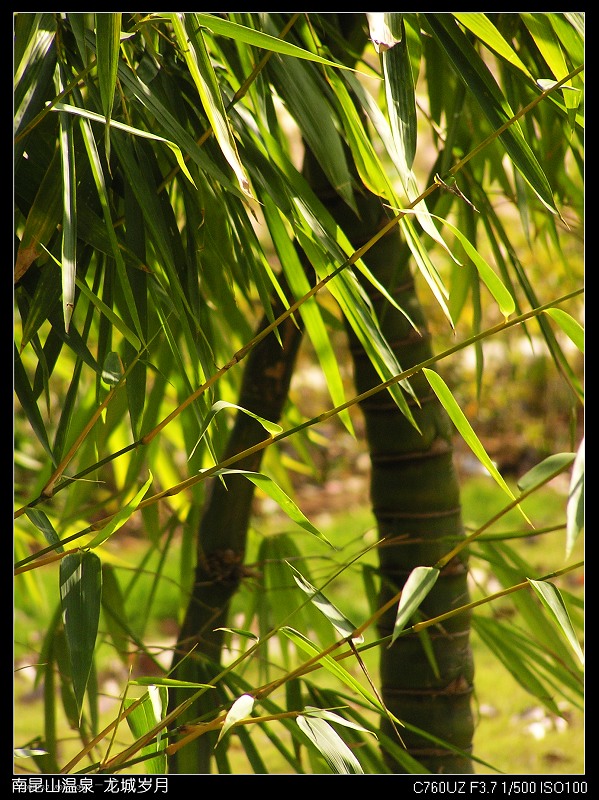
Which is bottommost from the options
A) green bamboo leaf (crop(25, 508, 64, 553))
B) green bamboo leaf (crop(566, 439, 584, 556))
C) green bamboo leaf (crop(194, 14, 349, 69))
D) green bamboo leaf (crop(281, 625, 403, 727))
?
green bamboo leaf (crop(281, 625, 403, 727))

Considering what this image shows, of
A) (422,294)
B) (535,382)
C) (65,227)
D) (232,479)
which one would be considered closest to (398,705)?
(232,479)

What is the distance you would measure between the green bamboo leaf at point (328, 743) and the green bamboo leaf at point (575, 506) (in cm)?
20

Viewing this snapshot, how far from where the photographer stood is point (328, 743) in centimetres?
49

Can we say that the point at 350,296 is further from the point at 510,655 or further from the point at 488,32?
the point at 510,655

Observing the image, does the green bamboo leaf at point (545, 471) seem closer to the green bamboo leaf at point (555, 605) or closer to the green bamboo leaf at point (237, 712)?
the green bamboo leaf at point (555, 605)

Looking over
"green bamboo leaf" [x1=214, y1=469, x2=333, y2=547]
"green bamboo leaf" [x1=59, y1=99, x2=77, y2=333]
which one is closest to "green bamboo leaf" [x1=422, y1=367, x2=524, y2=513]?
"green bamboo leaf" [x1=214, y1=469, x2=333, y2=547]

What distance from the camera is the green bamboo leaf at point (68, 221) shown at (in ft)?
1.59

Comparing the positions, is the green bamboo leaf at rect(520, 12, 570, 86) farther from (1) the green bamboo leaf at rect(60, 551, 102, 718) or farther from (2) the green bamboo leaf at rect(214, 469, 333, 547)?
(1) the green bamboo leaf at rect(60, 551, 102, 718)

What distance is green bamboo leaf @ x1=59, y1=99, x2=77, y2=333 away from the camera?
0.48 meters

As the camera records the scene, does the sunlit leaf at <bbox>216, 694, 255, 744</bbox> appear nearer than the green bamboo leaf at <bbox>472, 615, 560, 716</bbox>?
Yes

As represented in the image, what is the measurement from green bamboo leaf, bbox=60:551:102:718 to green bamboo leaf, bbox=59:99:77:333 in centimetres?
16

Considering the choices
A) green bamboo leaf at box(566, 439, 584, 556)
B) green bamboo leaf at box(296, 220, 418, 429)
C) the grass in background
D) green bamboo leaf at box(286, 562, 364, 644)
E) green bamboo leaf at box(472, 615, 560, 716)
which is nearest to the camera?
green bamboo leaf at box(566, 439, 584, 556)

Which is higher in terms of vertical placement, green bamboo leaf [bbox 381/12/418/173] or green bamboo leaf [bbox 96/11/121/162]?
green bamboo leaf [bbox 381/12/418/173]
